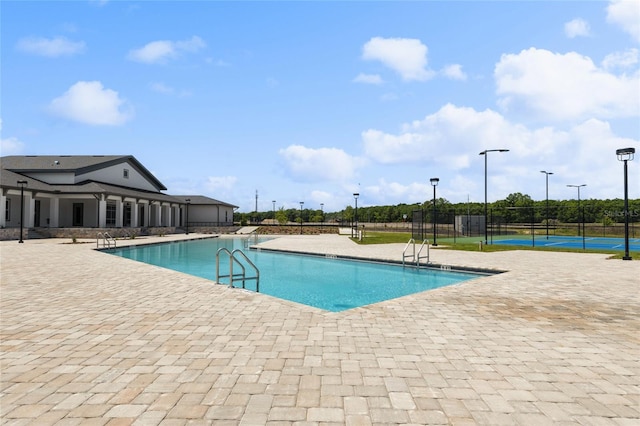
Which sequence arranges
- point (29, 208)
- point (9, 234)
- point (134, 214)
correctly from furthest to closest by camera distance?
point (134, 214)
point (29, 208)
point (9, 234)

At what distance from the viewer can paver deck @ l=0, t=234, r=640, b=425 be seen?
306 centimetres

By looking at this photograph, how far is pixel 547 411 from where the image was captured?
10.1 ft

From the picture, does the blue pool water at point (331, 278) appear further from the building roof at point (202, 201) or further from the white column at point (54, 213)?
the building roof at point (202, 201)

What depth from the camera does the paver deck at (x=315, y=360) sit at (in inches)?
120

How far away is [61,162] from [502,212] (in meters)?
79.5

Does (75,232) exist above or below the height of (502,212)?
below

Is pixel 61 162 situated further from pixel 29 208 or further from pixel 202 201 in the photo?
pixel 202 201

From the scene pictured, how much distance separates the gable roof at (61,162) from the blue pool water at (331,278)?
76.8ft

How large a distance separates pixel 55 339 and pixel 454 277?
37.7ft

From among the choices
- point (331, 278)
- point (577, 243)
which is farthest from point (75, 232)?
point (577, 243)

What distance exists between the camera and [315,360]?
13.6ft

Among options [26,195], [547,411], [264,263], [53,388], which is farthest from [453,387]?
[26,195]

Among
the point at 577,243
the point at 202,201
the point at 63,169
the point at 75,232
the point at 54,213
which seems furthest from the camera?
the point at 202,201

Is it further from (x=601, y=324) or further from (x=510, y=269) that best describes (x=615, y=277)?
(x=601, y=324)
